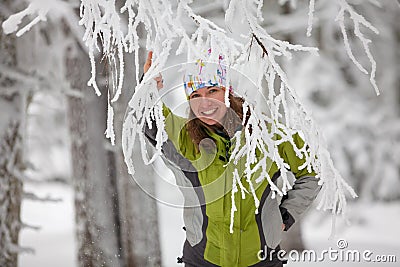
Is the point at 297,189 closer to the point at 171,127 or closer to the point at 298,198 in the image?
the point at 298,198

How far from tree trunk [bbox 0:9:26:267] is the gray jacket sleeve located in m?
2.53

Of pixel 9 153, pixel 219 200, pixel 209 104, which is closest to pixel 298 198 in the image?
pixel 219 200

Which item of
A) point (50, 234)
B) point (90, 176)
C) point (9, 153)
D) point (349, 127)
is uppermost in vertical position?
point (349, 127)

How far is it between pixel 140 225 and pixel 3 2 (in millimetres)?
2129

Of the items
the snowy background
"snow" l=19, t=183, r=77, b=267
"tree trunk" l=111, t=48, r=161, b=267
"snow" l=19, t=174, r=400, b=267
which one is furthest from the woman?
the snowy background

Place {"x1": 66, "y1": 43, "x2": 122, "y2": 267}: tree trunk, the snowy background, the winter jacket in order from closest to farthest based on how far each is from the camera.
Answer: the winter jacket < {"x1": 66, "y1": 43, "x2": 122, "y2": 267}: tree trunk < the snowy background

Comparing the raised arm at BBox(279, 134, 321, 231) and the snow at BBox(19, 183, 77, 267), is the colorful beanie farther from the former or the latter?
the snow at BBox(19, 183, 77, 267)

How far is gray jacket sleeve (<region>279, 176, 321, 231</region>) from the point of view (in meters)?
2.81

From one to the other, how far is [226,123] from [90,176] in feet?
5.68

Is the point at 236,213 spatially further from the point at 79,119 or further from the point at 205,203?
the point at 79,119

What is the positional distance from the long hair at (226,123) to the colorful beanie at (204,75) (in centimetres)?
10

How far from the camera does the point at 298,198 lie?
2.86 metres

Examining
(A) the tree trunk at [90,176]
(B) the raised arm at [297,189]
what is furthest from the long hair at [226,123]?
(A) the tree trunk at [90,176]

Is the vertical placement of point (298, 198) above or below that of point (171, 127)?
below
